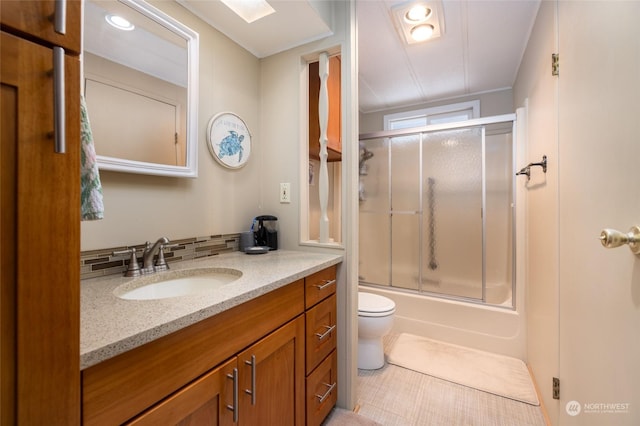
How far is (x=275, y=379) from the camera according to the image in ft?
3.24

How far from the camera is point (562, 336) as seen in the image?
46.6 inches

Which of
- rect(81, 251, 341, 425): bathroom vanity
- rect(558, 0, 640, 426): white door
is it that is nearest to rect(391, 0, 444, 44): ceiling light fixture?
rect(558, 0, 640, 426): white door

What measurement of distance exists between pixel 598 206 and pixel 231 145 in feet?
5.14

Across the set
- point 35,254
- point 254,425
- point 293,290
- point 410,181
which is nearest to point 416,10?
point 410,181

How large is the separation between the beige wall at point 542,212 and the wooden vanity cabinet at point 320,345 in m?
1.05

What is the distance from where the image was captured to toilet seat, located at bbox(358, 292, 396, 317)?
1774mm

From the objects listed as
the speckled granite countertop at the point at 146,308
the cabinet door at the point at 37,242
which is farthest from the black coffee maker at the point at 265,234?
the cabinet door at the point at 37,242

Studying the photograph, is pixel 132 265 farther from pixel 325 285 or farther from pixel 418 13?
pixel 418 13

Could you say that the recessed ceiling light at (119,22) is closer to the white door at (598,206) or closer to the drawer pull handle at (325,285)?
the drawer pull handle at (325,285)

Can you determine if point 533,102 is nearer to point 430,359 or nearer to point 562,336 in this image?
point 562,336

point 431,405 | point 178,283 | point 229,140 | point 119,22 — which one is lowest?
point 431,405

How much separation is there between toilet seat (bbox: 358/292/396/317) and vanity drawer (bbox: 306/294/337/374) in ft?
1.40

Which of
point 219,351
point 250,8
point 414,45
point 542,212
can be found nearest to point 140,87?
point 250,8

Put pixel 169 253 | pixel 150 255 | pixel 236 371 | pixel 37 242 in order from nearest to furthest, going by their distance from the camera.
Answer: pixel 37 242
pixel 236 371
pixel 150 255
pixel 169 253
